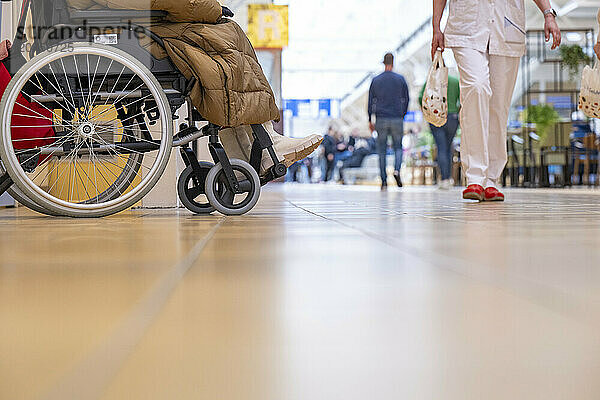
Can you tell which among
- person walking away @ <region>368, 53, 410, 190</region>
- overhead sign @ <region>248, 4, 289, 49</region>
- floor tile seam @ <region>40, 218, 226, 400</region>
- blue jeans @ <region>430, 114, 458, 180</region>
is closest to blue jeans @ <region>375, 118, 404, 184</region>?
person walking away @ <region>368, 53, 410, 190</region>

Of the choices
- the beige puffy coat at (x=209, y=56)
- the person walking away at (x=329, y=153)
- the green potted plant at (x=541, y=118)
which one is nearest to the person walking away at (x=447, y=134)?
the green potted plant at (x=541, y=118)

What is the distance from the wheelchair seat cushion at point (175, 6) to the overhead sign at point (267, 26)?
8630mm

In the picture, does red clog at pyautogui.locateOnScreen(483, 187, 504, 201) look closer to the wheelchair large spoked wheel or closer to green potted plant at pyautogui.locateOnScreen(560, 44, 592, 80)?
the wheelchair large spoked wheel

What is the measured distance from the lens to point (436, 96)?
355cm

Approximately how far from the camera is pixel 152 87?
6.09 ft

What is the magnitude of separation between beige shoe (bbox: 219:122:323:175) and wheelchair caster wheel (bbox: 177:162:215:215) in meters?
0.09

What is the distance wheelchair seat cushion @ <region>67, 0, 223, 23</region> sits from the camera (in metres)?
1.94

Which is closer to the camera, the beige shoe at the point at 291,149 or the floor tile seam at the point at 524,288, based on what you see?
the floor tile seam at the point at 524,288

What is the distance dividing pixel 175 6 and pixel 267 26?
29.1 ft

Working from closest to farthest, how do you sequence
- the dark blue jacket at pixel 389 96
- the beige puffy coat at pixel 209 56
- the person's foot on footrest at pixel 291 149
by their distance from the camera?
the beige puffy coat at pixel 209 56, the person's foot on footrest at pixel 291 149, the dark blue jacket at pixel 389 96

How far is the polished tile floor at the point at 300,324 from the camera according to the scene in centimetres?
36

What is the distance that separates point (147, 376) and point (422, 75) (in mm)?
20585

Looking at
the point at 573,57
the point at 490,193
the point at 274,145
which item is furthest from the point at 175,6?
the point at 573,57

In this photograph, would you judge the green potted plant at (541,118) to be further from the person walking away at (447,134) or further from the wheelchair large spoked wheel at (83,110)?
the wheelchair large spoked wheel at (83,110)
